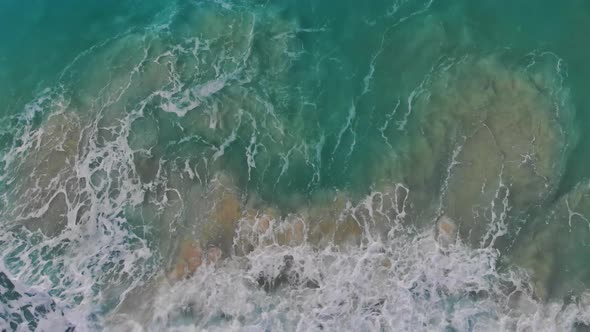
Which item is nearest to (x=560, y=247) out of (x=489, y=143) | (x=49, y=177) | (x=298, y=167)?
(x=489, y=143)

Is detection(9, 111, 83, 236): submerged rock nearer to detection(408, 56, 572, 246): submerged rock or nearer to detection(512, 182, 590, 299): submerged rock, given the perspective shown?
detection(408, 56, 572, 246): submerged rock

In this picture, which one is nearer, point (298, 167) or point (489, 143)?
point (489, 143)

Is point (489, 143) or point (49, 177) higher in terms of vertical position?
point (489, 143)

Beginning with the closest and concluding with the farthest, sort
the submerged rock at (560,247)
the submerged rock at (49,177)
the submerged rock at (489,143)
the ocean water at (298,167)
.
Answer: the submerged rock at (560,247), the ocean water at (298,167), the submerged rock at (489,143), the submerged rock at (49,177)

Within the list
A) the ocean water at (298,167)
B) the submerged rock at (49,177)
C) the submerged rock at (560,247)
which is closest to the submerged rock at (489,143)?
the ocean water at (298,167)

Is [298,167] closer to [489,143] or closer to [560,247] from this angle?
[489,143]

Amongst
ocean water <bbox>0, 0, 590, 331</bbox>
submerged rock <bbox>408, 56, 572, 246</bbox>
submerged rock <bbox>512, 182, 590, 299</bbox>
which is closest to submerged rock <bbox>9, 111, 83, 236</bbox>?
ocean water <bbox>0, 0, 590, 331</bbox>

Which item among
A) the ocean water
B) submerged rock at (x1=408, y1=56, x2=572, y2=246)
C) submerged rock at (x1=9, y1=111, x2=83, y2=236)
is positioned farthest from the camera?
submerged rock at (x1=9, y1=111, x2=83, y2=236)

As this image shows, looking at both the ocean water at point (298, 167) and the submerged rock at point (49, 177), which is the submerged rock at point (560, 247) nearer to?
the ocean water at point (298, 167)

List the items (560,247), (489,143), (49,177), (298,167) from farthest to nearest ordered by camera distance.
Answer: (49,177) → (298,167) → (489,143) → (560,247)
